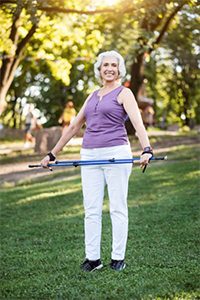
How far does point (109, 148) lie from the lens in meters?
4.92

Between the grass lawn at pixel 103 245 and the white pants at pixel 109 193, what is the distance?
0.83 ft

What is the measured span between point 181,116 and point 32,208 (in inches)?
1636

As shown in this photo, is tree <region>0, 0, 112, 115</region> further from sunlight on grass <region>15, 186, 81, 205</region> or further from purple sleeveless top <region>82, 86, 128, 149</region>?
purple sleeveless top <region>82, 86, 128, 149</region>

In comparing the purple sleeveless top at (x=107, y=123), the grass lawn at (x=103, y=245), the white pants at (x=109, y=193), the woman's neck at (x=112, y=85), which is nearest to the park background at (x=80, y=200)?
the grass lawn at (x=103, y=245)

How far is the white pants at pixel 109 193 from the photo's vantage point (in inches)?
195

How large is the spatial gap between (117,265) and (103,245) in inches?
45.3

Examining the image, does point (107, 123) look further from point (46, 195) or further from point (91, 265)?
point (46, 195)

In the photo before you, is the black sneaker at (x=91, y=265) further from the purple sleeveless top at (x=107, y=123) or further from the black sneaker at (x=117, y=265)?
the purple sleeveless top at (x=107, y=123)

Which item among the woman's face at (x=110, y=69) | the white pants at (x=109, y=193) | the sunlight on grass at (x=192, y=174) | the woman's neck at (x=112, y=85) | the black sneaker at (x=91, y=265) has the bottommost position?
the sunlight on grass at (x=192, y=174)

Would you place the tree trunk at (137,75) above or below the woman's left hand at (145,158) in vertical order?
above

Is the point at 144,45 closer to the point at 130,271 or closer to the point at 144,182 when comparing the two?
the point at 144,182

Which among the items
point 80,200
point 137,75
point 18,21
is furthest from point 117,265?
point 137,75

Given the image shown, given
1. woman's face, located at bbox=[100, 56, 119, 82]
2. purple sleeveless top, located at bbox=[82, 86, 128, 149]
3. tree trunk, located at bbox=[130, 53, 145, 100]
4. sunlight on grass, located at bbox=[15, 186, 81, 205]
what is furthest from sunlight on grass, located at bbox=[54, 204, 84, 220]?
tree trunk, located at bbox=[130, 53, 145, 100]

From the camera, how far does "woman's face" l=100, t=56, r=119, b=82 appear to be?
500 cm
